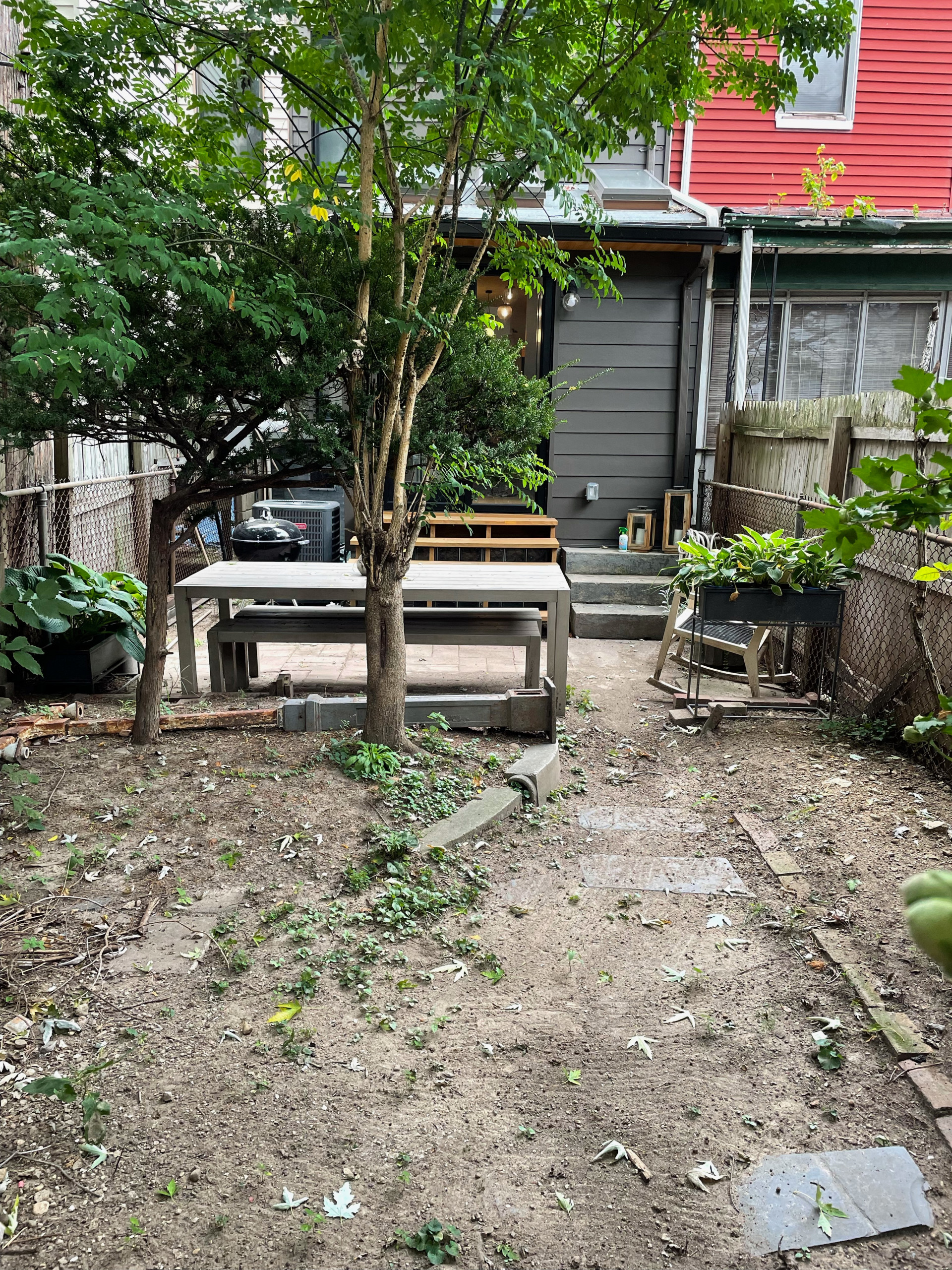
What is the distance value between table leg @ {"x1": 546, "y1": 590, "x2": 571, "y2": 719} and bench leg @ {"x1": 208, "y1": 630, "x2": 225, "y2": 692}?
7.32ft

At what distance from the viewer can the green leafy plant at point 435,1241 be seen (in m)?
2.17

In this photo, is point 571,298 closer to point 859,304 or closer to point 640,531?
point 640,531

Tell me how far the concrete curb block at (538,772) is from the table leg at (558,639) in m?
1.01

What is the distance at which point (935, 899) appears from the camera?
0.48 m

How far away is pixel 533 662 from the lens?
6.45m

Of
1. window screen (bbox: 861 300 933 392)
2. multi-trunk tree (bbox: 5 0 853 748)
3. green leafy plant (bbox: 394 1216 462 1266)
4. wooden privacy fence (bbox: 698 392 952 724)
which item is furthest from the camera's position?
window screen (bbox: 861 300 933 392)

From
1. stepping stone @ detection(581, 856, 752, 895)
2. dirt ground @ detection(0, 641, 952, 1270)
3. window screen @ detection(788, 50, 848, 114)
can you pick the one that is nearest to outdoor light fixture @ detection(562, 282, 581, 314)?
window screen @ detection(788, 50, 848, 114)

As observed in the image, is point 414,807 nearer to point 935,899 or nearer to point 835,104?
point 935,899

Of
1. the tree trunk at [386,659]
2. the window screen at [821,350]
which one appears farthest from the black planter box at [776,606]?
the window screen at [821,350]

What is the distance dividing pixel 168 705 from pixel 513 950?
3058mm

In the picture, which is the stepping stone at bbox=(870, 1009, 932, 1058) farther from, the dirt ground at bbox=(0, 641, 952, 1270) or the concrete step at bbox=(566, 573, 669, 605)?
the concrete step at bbox=(566, 573, 669, 605)

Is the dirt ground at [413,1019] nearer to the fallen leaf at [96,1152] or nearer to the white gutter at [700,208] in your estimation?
the fallen leaf at [96,1152]

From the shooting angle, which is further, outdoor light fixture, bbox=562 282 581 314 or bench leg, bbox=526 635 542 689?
outdoor light fixture, bbox=562 282 581 314

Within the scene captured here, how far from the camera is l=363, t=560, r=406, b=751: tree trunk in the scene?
4906 mm
